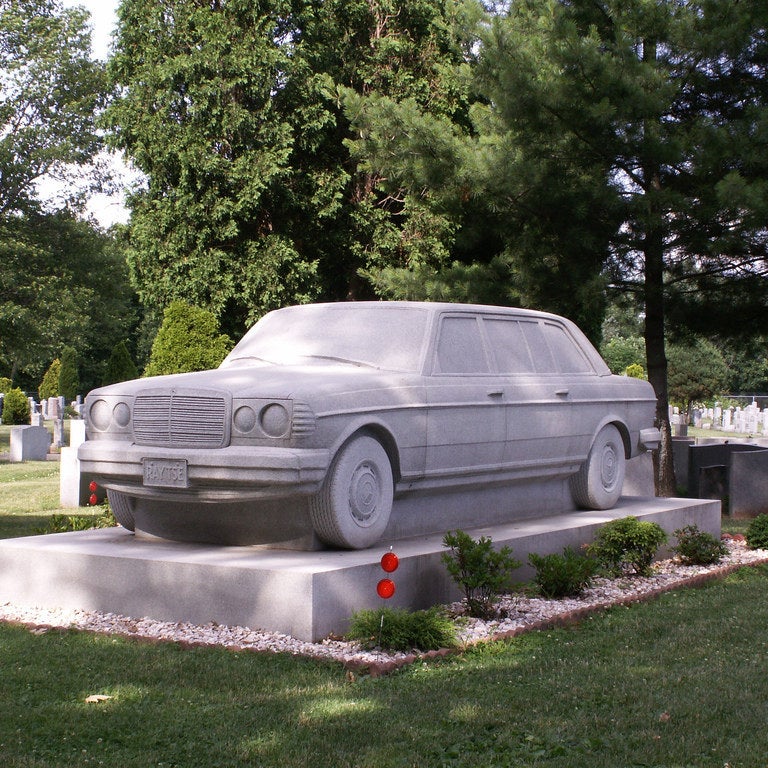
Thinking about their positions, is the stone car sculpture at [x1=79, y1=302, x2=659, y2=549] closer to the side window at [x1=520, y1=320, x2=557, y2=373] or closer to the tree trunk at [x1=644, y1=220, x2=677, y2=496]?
the side window at [x1=520, y1=320, x2=557, y2=373]

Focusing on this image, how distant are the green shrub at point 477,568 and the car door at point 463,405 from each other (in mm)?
873

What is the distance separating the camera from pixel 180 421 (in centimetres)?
690

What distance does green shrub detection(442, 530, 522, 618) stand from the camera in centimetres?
689

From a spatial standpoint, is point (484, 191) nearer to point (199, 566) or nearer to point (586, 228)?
point (586, 228)

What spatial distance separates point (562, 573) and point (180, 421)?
284 centimetres

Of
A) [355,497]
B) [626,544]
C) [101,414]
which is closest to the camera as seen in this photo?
Answer: [355,497]

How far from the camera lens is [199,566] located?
669 cm

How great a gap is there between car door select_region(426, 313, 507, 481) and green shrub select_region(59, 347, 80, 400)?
1574 inches

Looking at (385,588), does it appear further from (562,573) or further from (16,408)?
(16,408)

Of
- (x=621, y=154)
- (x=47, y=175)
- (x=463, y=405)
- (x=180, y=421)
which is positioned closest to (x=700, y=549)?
(x=463, y=405)

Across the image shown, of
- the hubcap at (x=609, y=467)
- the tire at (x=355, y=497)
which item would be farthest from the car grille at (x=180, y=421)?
the hubcap at (x=609, y=467)

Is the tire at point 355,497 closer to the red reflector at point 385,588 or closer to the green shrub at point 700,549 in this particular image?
the red reflector at point 385,588

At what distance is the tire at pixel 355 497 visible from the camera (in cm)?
691

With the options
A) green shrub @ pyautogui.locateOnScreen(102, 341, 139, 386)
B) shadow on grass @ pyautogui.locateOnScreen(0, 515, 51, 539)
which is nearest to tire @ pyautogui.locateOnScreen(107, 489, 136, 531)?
shadow on grass @ pyautogui.locateOnScreen(0, 515, 51, 539)
